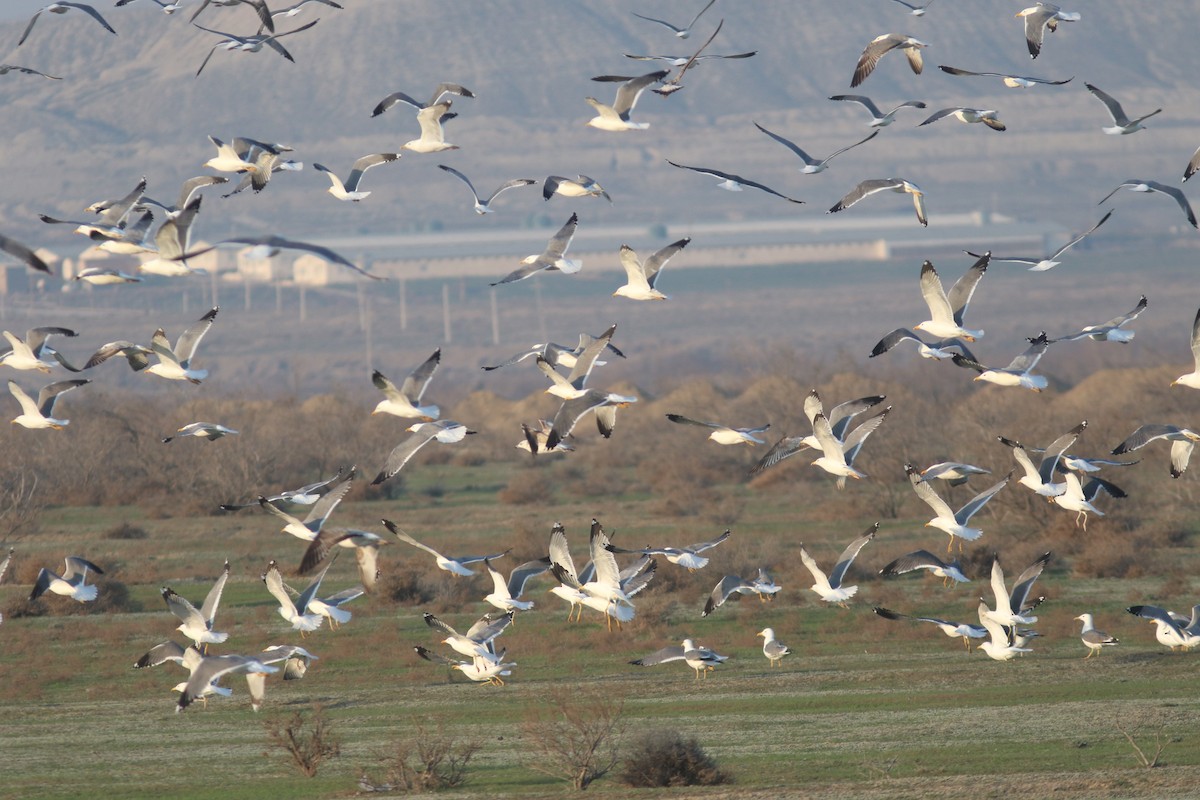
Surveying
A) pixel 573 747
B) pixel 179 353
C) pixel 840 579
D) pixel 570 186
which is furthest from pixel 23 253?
pixel 840 579

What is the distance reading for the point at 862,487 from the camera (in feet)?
146

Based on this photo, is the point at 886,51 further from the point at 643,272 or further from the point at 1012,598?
the point at 1012,598

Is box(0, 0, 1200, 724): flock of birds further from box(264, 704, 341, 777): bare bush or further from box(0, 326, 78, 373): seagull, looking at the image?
box(264, 704, 341, 777): bare bush

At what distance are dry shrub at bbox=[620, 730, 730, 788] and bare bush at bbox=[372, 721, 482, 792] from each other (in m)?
1.62

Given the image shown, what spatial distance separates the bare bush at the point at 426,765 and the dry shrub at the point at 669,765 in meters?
1.62

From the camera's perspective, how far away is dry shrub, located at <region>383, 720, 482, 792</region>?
674 inches

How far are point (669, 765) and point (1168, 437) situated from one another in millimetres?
6095

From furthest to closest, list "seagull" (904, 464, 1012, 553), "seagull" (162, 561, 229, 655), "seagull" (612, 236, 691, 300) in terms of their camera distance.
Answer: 1. "seagull" (612, 236, 691, 300)
2. "seagull" (904, 464, 1012, 553)
3. "seagull" (162, 561, 229, 655)

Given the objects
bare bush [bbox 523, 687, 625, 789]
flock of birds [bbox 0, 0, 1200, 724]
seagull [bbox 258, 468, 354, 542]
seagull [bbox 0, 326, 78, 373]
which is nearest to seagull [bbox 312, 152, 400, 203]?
flock of birds [bbox 0, 0, 1200, 724]

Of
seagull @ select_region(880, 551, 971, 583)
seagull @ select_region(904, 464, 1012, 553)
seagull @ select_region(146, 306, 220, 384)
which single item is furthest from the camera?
seagull @ select_region(880, 551, 971, 583)

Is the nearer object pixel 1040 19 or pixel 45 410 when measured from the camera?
pixel 45 410

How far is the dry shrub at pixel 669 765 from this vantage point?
17.0m

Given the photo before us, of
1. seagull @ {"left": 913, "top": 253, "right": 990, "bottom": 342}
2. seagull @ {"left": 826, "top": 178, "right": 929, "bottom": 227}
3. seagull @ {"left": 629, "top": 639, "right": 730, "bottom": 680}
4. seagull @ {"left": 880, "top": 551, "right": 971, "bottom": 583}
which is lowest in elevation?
seagull @ {"left": 629, "top": 639, "right": 730, "bottom": 680}

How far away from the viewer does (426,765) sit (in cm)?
1716
